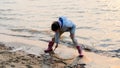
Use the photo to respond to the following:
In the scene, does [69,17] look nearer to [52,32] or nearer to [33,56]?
[52,32]

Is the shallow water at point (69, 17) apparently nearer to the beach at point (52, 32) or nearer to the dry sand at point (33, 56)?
the beach at point (52, 32)

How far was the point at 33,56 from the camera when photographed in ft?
27.5

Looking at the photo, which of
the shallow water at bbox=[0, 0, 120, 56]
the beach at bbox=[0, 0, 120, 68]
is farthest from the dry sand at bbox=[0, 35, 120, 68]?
the shallow water at bbox=[0, 0, 120, 56]

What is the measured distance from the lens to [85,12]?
1728cm

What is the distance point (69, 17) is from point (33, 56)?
7758 millimetres

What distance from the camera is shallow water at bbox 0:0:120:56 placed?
11.8 meters

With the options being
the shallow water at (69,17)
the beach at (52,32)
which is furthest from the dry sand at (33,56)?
the shallow water at (69,17)

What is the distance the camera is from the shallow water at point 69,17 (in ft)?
38.8

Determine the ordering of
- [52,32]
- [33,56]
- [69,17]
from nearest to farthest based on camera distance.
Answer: [33,56] → [52,32] → [69,17]

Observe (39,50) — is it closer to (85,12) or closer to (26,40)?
(26,40)

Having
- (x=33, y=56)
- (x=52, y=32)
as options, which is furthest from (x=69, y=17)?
(x=33, y=56)

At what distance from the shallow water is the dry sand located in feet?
3.38

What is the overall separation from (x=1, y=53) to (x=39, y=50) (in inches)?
60.1

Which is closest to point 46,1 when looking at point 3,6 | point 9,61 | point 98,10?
point 3,6
